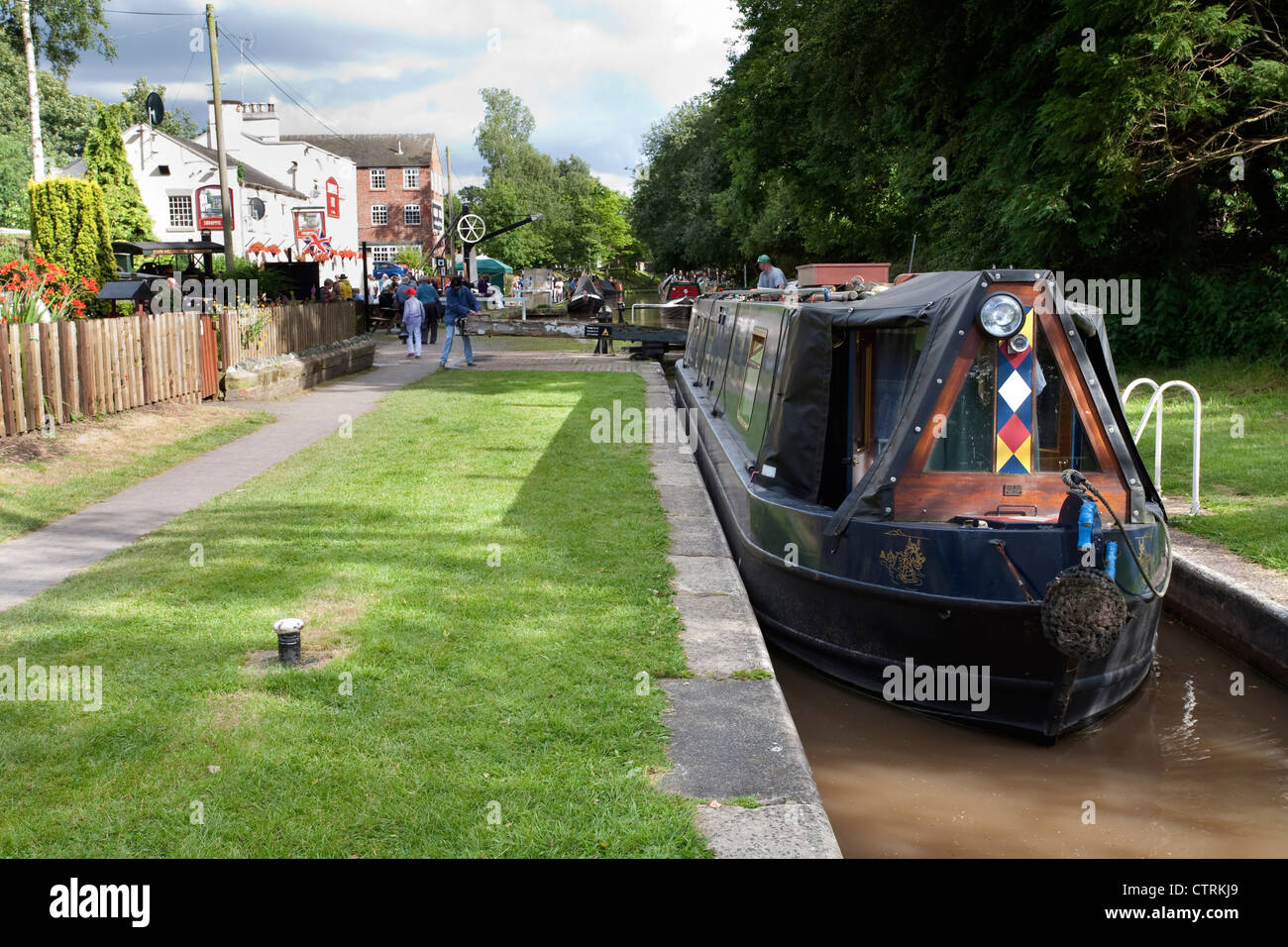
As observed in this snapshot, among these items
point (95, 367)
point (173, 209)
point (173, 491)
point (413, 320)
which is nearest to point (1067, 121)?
point (173, 491)

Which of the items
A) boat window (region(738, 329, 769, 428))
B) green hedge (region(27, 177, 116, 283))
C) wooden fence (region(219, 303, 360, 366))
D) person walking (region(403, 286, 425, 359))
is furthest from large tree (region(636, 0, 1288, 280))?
green hedge (region(27, 177, 116, 283))

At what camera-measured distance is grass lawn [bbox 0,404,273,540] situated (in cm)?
829

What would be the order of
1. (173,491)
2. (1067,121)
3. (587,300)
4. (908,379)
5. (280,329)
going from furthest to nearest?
(587,300) → (280,329) → (1067,121) → (173,491) → (908,379)

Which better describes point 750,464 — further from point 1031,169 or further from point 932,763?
point 1031,169

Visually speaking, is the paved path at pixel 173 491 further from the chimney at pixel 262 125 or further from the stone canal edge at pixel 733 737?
the chimney at pixel 262 125

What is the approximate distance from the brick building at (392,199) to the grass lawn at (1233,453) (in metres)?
59.0

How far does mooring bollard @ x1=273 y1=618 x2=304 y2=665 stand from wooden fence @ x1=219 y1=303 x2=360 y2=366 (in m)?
10.5

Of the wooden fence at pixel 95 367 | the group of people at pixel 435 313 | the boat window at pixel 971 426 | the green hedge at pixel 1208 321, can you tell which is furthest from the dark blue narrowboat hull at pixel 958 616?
the group of people at pixel 435 313

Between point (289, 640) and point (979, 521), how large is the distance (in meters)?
3.27

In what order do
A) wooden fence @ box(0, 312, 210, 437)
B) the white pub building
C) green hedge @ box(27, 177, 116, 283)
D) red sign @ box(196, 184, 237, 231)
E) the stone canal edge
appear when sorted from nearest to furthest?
the stone canal edge, wooden fence @ box(0, 312, 210, 437), green hedge @ box(27, 177, 116, 283), red sign @ box(196, 184, 237, 231), the white pub building

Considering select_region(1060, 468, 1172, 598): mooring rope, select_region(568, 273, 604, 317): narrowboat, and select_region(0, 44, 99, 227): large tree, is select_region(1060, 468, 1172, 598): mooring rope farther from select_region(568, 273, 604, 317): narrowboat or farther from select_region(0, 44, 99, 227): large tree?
select_region(0, 44, 99, 227): large tree

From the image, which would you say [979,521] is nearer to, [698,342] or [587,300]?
[698,342]

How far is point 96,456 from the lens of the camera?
10.1 meters

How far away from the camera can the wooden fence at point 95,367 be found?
9867mm
